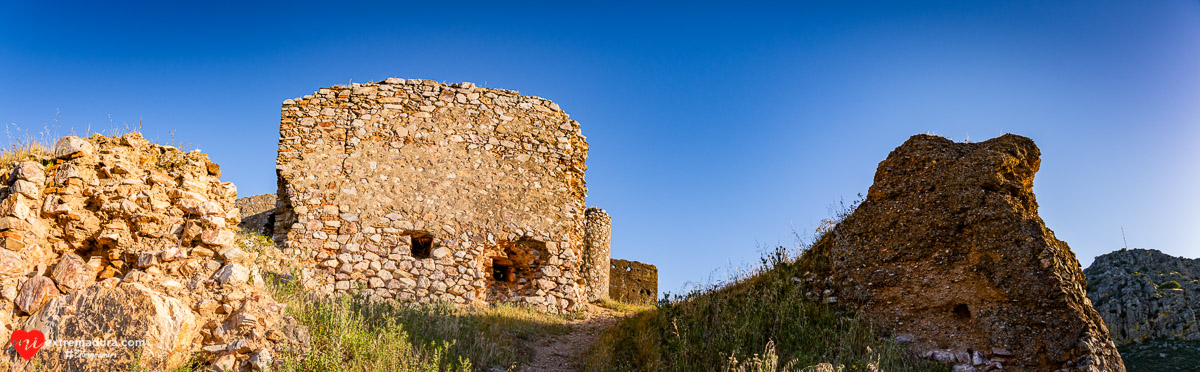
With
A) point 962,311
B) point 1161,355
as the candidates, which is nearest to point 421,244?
point 962,311

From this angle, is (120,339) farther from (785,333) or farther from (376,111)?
(376,111)

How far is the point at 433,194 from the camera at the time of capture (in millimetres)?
10578

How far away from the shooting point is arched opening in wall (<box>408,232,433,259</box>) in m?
10.4

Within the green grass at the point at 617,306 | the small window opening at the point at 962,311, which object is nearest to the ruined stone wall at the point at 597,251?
the green grass at the point at 617,306

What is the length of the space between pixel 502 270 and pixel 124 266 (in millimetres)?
6263

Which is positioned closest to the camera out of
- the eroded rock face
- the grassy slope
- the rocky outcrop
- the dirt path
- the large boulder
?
the large boulder

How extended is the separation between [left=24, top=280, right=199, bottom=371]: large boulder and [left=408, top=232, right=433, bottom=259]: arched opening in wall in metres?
5.26

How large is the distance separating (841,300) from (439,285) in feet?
18.3

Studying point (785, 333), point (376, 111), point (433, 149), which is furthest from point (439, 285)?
point (785, 333)

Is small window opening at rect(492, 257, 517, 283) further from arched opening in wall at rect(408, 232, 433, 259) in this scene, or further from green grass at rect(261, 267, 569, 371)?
green grass at rect(261, 267, 569, 371)

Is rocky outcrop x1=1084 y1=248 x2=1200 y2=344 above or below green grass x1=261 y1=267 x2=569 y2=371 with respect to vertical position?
above

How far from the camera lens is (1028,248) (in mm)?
6746

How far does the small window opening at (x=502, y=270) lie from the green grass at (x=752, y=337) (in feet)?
9.58

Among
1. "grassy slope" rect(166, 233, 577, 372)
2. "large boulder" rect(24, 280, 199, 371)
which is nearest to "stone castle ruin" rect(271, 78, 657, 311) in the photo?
"grassy slope" rect(166, 233, 577, 372)
